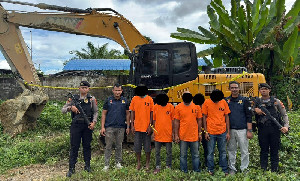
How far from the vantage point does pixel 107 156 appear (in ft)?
18.2

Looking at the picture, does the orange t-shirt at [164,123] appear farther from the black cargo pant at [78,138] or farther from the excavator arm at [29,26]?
the excavator arm at [29,26]

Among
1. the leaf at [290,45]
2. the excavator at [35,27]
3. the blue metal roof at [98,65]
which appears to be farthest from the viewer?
the blue metal roof at [98,65]

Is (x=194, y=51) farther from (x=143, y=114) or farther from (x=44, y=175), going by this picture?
(x=44, y=175)

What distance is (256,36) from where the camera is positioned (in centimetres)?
1177

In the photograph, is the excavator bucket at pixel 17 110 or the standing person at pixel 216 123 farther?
the excavator bucket at pixel 17 110

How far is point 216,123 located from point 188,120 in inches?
19.4

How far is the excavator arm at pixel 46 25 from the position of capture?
29.3 ft

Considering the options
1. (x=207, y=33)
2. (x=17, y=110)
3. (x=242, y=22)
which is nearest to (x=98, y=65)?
(x=207, y=33)

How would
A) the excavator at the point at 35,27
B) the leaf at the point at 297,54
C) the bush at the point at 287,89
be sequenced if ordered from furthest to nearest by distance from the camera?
the bush at the point at 287,89
the leaf at the point at 297,54
the excavator at the point at 35,27

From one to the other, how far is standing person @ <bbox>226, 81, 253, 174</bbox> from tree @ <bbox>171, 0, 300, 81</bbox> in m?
6.29

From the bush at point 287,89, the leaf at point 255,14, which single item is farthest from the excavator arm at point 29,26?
the bush at point 287,89

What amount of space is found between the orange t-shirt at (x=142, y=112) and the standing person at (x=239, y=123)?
151 centimetres

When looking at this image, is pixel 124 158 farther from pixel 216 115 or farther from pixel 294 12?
pixel 294 12

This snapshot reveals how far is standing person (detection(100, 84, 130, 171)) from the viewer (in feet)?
18.2
